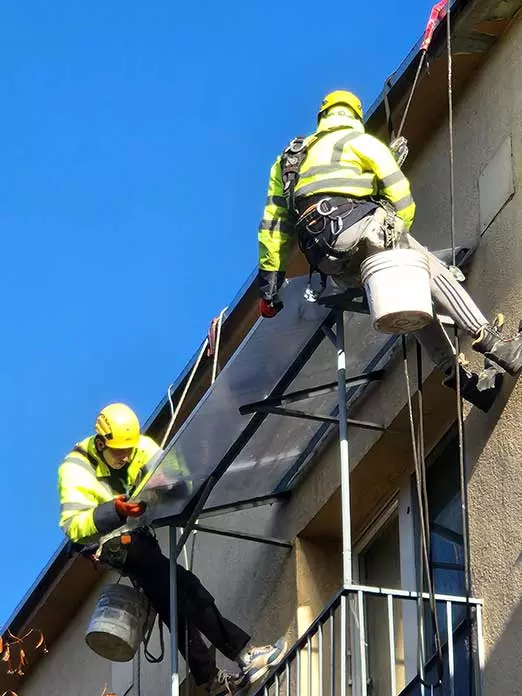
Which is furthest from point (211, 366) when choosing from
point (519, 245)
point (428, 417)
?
point (519, 245)

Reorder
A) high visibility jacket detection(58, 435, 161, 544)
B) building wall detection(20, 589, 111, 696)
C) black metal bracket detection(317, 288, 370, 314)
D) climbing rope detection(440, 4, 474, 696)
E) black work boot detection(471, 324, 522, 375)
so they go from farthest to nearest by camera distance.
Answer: building wall detection(20, 589, 111, 696)
high visibility jacket detection(58, 435, 161, 544)
black metal bracket detection(317, 288, 370, 314)
black work boot detection(471, 324, 522, 375)
climbing rope detection(440, 4, 474, 696)

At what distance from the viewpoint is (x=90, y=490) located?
11.2m

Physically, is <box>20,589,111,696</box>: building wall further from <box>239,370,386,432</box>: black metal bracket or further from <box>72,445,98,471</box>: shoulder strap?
<box>239,370,386,432</box>: black metal bracket

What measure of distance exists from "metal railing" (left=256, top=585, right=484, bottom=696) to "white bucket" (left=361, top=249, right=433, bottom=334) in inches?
48.5

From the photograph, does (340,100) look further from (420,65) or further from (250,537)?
(250,537)

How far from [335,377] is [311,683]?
1.73m

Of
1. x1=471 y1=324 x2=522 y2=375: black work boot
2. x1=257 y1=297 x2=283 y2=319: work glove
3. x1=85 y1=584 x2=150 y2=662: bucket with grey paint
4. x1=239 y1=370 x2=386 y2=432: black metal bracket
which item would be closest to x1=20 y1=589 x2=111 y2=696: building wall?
x1=85 y1=584 x2=150 y2=662: bucket with grey paint

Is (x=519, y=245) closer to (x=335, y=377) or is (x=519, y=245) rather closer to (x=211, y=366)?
(x=335, y=377)

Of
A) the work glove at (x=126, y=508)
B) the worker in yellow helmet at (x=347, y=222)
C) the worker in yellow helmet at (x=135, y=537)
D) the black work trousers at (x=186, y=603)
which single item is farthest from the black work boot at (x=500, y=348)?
the black work trousers at (x=186, y=603)

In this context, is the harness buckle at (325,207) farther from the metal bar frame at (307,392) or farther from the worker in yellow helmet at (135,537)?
the worker in yellow helmet at (135,537)

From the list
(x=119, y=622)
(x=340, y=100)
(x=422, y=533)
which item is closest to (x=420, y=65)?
(x=340, y=100)

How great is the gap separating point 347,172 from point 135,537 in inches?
114

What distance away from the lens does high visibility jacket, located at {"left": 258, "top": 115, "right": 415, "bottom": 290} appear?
9.12 meters

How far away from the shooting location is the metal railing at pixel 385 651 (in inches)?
330
